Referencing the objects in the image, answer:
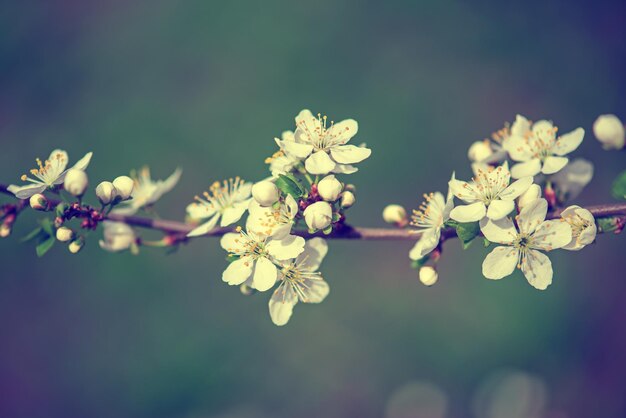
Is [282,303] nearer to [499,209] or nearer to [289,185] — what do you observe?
[289,185]

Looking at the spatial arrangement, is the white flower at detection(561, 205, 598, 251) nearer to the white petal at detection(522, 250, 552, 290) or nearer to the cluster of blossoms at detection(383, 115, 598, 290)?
the cluster of blossoms at detection(383, 115, 598, 290)

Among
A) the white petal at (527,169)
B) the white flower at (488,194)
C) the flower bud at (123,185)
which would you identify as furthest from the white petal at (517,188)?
the flower bud at (123,185)

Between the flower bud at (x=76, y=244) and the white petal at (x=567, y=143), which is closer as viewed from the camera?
the flower bud at (x=76, y=244)

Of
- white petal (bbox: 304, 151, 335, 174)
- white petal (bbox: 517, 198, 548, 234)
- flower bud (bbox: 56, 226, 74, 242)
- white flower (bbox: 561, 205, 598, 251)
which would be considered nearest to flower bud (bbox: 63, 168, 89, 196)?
flower bud (bbox: 56, 226, 74, 242)

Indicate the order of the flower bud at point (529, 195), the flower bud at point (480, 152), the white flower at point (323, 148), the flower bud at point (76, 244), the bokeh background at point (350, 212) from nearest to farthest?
1. the flower bud at point (529, 195)
2. the white flower at point (323, 148)
3. the flower bud at point (76, 244)
4. the flower bud at point (480, 152)
5. the bokeh background at point (350, 212)

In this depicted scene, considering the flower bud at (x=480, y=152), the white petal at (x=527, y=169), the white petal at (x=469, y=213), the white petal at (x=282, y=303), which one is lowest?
the white petal at (x=282, y=303)

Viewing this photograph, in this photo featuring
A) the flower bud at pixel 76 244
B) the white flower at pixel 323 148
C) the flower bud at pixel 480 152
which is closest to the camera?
the white flower at pixel 323 148

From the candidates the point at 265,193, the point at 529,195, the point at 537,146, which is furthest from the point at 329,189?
the point at 537,146

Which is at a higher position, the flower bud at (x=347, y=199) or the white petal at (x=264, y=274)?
the flower bud at (x=347, y=199)

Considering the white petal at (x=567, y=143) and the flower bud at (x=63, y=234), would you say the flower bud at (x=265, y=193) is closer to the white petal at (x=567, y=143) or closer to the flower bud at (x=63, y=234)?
the flower bud at (x=63, y=234)
